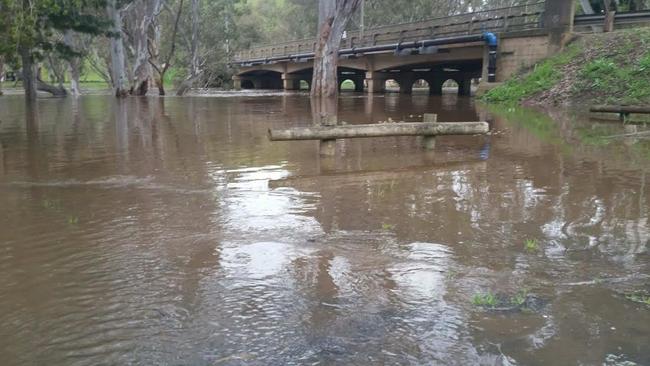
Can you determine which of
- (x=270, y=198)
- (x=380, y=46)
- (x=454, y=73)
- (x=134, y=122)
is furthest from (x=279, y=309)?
(x=454, y=73)

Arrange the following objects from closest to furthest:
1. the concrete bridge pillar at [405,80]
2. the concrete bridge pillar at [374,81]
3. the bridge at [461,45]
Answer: the bridge at [461,45]
the concrete bridge pillar at [374,81]
the concrete bridge pillar at [405,80]

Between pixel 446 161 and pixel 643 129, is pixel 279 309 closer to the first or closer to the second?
pixel 446 161

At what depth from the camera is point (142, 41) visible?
3662 centimetres

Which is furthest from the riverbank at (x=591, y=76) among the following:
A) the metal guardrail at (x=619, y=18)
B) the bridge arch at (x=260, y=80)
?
the bridge arch at (x=260, y=80)

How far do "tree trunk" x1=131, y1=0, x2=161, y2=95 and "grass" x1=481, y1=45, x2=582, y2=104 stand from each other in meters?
22.2

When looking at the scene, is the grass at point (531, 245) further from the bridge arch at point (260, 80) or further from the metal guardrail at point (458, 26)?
the bridge arch at point (260, 80)

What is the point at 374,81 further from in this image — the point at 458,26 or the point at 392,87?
the point at 392,87

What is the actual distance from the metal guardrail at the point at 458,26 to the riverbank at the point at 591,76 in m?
3.11

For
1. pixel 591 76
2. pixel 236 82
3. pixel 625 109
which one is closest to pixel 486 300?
pixel 625 109

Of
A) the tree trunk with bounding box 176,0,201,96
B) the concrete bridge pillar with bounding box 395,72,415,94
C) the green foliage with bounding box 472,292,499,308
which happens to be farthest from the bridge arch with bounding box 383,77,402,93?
the green foliage with bounding box 472,292,499,308

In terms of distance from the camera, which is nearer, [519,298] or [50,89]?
[519,298]

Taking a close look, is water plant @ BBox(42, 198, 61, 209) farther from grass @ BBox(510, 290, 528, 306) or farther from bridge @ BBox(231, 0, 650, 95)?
bridge @ BBox(231, 0, 650, 95)

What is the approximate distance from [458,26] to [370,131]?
24963 millimetres

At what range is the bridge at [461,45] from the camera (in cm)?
2611
